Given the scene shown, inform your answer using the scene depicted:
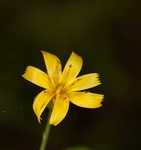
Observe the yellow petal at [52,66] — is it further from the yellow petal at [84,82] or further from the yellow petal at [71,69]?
the yellow petal at [84,82]

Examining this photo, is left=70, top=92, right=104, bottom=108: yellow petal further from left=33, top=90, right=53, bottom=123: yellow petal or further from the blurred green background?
the blurred green background

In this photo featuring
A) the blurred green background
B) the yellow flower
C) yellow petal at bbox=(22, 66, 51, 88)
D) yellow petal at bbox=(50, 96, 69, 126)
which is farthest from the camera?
the blurred green background

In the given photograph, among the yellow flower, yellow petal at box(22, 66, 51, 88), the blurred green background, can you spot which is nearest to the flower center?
the yellow flower

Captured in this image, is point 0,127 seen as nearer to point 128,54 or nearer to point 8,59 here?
point 8,59

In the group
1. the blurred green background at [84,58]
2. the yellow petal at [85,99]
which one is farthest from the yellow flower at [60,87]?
the blurred green background at [84,58]

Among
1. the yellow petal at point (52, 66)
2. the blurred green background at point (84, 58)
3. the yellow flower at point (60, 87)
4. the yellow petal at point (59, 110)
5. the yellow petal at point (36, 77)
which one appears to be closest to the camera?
the yellow petal at point (59, 110)

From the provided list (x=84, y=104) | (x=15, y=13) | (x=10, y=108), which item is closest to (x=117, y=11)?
(x=15, y=13)
